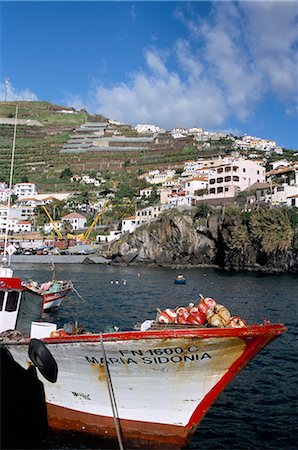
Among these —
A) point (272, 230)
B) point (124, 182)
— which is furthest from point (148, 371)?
point (124, 182)

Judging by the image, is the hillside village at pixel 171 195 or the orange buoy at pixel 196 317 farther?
the hillside village at pixel 171 195

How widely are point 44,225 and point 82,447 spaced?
119663mm

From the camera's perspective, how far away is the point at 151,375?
10812 millimetres

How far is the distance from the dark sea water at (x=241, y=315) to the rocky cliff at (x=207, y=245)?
12831 millimetres

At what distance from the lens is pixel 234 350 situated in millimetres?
10391

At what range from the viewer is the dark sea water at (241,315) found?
12070 millimetres

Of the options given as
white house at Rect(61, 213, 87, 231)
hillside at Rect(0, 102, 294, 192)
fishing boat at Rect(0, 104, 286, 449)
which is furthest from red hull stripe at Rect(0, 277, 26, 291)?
hillside at Rect(0, 102, 294, 192)

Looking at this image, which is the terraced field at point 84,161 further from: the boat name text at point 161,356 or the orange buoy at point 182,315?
the boat name text at point 161,356

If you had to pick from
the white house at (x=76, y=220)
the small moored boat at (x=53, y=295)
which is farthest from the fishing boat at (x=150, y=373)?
the white house at (x=76, y=220)

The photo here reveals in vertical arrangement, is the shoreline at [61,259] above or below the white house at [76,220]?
below

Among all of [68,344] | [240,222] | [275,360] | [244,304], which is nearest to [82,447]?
[68,344]

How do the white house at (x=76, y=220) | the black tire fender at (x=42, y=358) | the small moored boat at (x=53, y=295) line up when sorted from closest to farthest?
the black tire fender at (x=42, y=358)
the small moored boat at (x=53, y=295)
the white house at (x=76, y=220)

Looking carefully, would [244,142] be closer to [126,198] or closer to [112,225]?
[126,198]

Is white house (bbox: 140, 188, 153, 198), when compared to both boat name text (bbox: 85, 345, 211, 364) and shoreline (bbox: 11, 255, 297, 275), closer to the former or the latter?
shoreline (bbox: 11, 255, 297, 275)
